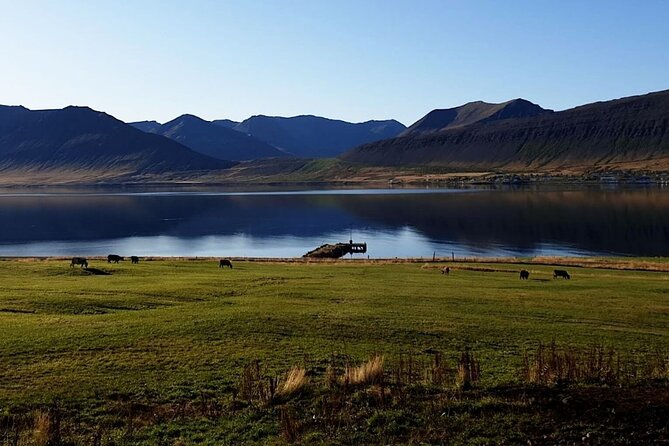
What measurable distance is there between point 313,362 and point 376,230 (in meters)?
120

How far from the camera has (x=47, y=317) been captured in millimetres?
27828

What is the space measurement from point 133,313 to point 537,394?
1975 cm

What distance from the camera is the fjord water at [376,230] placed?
10906 centimetres

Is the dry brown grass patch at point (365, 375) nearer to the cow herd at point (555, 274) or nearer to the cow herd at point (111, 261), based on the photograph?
the cow herd at point (555, 274)

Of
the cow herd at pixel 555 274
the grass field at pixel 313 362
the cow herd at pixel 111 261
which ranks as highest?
the cow herd at pixel 111 261

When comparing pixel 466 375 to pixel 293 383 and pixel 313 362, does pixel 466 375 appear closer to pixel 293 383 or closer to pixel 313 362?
pixel 293 383

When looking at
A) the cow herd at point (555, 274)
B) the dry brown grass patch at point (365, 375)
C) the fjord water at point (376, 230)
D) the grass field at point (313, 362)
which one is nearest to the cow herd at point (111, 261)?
the grass field at point (313, 362)

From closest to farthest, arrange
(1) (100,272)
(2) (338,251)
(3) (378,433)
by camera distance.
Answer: (3) (378,433) < (1) (100,272) < (2) (338,251)

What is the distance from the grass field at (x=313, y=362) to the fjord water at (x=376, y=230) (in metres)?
67.2

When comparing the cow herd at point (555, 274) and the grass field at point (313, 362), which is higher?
the grass field at point (313, 362)

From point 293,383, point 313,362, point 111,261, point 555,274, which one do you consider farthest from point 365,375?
point 111,261

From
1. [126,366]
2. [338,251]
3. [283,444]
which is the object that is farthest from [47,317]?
[338,251]

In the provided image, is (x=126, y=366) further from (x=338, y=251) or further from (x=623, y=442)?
(x=338, y=251)

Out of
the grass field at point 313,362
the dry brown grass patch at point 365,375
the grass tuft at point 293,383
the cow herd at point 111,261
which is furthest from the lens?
the cow herd at point 111,261
